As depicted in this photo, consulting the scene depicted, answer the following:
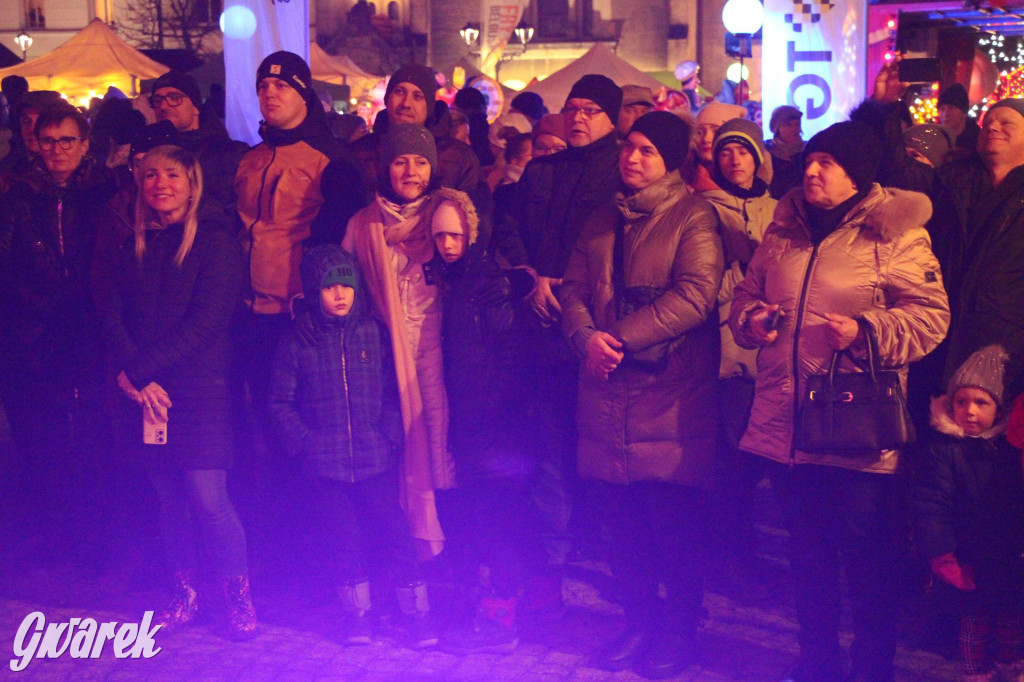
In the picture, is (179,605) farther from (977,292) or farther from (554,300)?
(977,292)

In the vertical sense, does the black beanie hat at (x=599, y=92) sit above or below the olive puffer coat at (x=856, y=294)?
above

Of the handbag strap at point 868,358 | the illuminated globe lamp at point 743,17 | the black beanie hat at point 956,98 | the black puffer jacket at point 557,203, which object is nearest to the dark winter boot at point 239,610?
the black puffer jacket at point 557,203

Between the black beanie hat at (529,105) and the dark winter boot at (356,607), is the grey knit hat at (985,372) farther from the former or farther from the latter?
the black beanie hat at (529,105)

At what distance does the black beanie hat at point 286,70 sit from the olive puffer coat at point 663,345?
184 centimetres

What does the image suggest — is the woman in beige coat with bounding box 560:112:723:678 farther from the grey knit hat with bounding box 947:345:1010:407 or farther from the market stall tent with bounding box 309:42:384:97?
the market stall tent with bounding box 309:42:384:97

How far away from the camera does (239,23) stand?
699 cm

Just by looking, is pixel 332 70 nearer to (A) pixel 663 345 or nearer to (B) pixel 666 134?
(B) pixel 666 134

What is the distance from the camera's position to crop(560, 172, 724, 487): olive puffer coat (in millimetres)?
4301

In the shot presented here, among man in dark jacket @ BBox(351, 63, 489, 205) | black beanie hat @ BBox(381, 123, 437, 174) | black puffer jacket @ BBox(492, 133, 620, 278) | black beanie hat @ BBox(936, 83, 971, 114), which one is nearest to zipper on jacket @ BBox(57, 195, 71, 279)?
man in dark jacket @ BBox(351, 63, 489, 205)

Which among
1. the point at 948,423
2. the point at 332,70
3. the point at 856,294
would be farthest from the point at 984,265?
the point at 332,70

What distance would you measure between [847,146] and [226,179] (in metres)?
3.07

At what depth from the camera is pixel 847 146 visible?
12.9 ft

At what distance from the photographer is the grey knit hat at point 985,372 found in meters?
4.08

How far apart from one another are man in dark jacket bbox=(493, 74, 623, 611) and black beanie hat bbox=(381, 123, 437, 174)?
1.60ft
